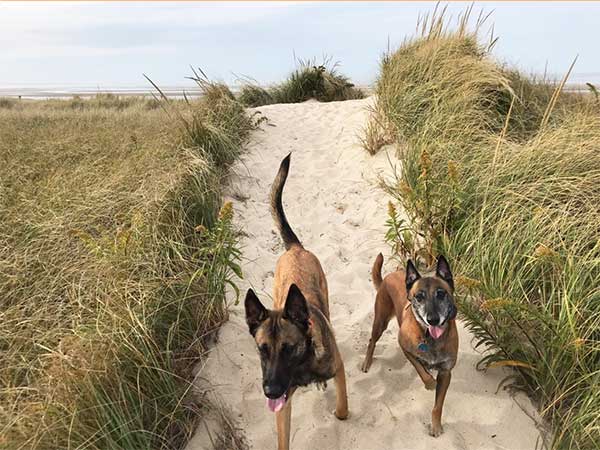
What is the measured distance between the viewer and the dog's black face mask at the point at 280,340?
232 cm

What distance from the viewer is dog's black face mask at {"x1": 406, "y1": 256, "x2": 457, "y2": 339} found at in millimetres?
2592

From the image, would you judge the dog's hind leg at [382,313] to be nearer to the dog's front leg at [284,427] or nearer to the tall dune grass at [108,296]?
the dog's front leg at [284,427]

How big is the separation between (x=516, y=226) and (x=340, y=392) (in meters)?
1.92

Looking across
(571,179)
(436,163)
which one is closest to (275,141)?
(436,163)

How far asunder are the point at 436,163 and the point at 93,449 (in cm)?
408

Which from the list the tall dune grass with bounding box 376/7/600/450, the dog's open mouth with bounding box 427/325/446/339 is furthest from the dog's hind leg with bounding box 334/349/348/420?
the tall dune grass with bounding box 376/7/600/450

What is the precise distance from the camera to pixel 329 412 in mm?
3068

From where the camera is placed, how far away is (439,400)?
278cm

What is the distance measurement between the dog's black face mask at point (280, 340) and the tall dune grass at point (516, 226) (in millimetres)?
1044

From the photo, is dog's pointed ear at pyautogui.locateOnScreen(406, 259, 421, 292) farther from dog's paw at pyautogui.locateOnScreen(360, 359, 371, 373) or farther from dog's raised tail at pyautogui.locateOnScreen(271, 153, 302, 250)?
dog's raised tail at pyautogui.locateOnScreen(271, 153, 302, 250)

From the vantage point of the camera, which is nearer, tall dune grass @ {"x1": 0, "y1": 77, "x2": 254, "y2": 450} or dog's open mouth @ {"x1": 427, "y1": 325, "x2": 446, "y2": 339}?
tall dune grass @ {"x1": 0, "y1": 77, "x2": 254, "y2": 450}

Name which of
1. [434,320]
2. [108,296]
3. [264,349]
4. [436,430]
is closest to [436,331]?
[434,320]

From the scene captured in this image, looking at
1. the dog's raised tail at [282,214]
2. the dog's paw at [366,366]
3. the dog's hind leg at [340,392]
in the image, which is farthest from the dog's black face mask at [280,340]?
the dog's raised tail at [282,214]

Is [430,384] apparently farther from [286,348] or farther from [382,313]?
Result: [286,348]
